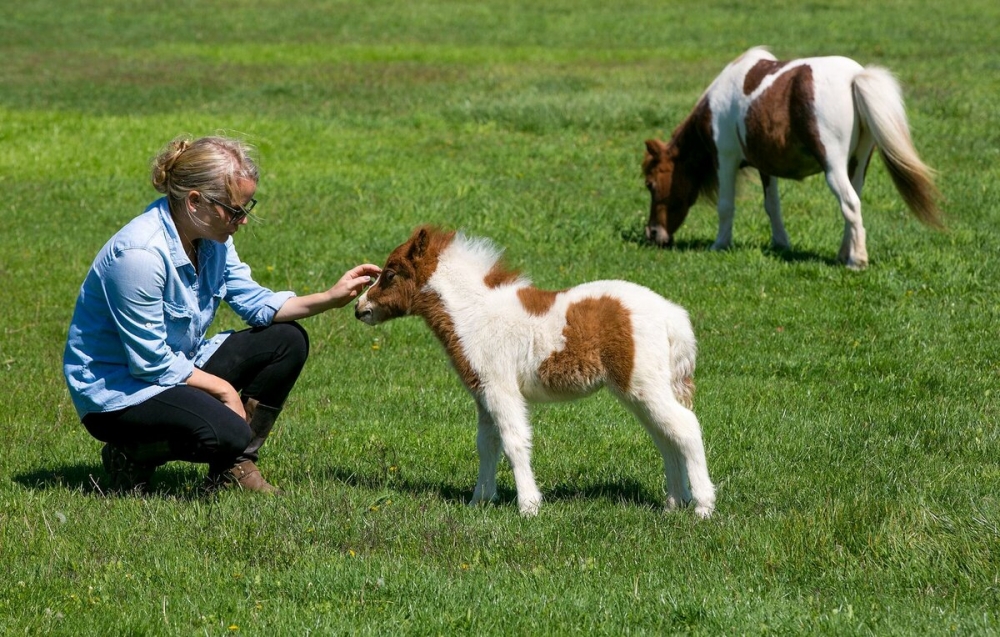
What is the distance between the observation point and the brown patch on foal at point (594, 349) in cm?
582

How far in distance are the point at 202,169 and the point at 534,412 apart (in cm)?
309

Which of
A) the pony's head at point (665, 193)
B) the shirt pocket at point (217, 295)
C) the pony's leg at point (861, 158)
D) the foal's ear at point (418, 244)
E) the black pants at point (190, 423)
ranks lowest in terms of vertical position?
the pony's head at point (665, 193)

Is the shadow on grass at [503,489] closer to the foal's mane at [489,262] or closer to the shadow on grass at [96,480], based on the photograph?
the shadow on grass at [96,480]

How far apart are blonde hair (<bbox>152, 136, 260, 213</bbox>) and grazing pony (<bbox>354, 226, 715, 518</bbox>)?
3.31ft

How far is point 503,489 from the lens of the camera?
6680 mm

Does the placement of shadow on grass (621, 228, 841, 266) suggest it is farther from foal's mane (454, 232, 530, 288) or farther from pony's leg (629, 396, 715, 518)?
pony's leg (629, 396, 715, 518)

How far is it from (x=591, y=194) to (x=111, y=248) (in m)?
9.41

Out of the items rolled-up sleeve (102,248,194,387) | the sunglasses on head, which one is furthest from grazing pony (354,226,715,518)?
rolled-up sleeve (102,248,194,387)

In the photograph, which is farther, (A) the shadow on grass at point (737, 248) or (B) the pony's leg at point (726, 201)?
(B) the pony's leg at point (726, 201)

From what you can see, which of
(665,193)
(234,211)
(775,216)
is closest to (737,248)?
(775,216)

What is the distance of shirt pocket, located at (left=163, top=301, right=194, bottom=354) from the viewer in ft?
19.8

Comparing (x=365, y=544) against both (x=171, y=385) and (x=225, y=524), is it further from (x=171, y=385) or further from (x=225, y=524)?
(x=171, y=385)

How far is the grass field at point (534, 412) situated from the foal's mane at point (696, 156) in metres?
0.63

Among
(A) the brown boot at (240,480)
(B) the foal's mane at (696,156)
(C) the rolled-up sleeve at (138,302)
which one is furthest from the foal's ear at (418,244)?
(B) the foal's mane at (696,156)
